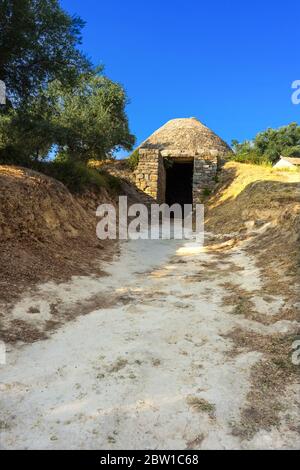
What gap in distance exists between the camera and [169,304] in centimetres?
601

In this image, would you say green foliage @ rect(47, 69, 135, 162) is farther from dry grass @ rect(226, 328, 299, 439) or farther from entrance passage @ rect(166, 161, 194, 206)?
dry grass @ rect(226, 328, 299, 439)

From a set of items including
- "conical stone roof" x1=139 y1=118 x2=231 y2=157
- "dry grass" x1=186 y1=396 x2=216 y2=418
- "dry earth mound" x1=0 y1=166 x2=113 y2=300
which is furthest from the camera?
"conical stone roof" x1=139 y1=118 x2=231 y2=157

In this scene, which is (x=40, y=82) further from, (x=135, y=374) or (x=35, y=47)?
(x=135, y=374)

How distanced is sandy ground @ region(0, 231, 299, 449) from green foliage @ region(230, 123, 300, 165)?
40231mm

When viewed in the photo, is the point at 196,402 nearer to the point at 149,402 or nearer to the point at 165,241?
the point at 149,402

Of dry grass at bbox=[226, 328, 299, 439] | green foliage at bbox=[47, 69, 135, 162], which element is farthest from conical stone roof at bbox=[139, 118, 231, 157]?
dry grass at bbox=[226, 328, 299, 439]

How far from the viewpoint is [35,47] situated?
10969mm

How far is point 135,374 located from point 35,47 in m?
10.7

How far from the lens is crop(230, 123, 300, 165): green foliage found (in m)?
44.2

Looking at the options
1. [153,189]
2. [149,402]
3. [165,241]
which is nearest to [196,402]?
[149,402]

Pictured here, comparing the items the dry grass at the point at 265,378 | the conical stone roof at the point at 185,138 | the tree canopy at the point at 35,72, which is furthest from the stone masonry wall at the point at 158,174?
the dry grass at the point at 265,378

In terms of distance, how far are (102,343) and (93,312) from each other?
116 centimetres

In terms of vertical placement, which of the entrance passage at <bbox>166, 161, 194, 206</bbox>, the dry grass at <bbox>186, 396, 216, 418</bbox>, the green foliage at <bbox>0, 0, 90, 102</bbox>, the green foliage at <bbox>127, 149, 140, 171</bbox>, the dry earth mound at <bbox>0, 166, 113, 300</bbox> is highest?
the green foliage at <bbox>0, 0, 90, 102</bbox>

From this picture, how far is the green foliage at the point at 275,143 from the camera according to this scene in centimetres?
4416
